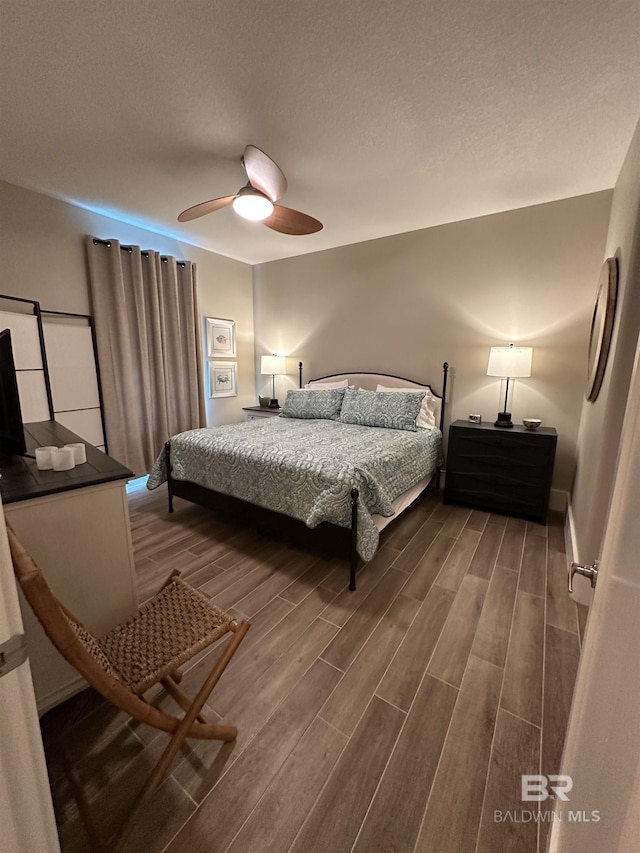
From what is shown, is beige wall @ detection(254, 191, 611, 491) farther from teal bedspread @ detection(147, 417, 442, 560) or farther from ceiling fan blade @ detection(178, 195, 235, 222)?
ceiling fan blade @ detection(178, 195, 235, 222)

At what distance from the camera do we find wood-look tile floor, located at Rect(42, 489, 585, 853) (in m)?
0.99

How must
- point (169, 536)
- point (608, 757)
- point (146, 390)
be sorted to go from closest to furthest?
point (608, 757) < point (169, 536) < point (146, 390)

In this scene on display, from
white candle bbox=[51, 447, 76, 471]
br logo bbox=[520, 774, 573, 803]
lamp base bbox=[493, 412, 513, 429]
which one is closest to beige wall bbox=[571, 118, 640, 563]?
lamp base bbox=[493, 412, 513, 429]

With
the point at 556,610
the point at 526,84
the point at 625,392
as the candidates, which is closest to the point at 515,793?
the point at 556,610

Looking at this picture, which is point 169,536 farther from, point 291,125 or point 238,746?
point 291,125

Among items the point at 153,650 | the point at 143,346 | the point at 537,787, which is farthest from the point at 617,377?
the point at 143,346

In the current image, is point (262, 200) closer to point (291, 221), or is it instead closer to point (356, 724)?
point (291, 221)

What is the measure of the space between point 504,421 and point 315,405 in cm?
182

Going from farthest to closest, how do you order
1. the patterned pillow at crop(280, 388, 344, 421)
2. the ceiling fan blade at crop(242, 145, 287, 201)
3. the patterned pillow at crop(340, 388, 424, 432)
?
the patterned pillow at crop(280, 388, 344, 421) → the patterned pillow at crop(340, 388, 424, 432) → the ceiling fan blade at crop(242, 145, 287, 201)

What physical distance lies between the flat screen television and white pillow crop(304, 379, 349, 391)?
111 inches

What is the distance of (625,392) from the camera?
5.61 ft

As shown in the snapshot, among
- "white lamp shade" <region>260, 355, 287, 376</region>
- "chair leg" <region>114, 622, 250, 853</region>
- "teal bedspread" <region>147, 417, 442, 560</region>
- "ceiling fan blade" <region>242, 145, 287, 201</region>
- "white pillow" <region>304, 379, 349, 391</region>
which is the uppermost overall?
"ceiling fan blade" <region>242, 145, 287, 201</region>

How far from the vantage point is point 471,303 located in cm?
327

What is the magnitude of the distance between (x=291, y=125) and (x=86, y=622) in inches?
103
